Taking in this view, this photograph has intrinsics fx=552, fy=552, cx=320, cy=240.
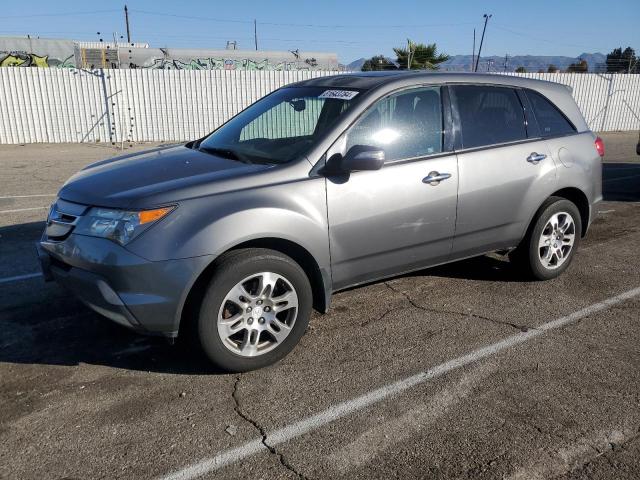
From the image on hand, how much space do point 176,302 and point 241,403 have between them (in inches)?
27.4

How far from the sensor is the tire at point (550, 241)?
4.86 metres

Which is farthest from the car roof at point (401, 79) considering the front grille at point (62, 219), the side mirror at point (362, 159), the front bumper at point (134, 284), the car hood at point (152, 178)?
the front grille at point (62, 219)

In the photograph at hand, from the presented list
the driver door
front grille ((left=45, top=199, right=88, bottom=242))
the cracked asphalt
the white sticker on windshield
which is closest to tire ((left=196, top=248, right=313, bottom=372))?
the cracked asphalt

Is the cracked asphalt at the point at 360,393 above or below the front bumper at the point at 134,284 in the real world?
below

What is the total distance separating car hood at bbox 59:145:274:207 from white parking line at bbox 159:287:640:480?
1.45 metres

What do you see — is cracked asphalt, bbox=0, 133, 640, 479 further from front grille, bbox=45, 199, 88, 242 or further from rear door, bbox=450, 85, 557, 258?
front grille, bbox=45, 199, 88, 242

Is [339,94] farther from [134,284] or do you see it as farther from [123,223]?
[134,284]

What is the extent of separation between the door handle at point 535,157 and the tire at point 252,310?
2331 millimetres

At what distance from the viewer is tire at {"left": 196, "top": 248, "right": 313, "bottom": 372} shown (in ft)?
→ 10.8

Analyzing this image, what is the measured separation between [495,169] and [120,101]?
16071mm

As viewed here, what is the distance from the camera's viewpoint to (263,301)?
3484mm

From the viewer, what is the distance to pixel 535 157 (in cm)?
469

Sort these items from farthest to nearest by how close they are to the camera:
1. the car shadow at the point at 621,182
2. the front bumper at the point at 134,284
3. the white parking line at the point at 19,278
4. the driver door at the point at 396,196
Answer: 1. the car shadow at the point at 621,182
2. the white parking line at the point at 19,278
3. the driver door at the point at 396,196
4. the front bumper at the point at 134,284

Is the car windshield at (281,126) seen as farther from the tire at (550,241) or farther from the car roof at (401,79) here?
the tire at (550,241)
